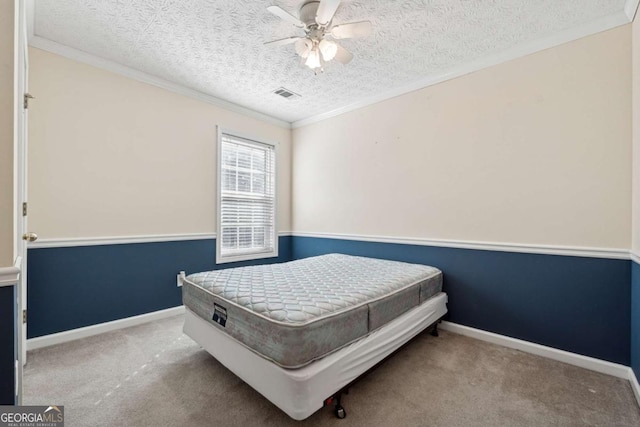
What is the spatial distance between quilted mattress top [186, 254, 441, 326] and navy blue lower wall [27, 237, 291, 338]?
104 centimetres

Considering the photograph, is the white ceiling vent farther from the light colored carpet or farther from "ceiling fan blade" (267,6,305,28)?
the light colored carpet

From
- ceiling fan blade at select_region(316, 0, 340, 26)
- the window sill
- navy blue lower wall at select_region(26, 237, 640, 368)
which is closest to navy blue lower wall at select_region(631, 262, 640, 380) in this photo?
navy blue lower wall at select_region(26, 237, 640, 368)

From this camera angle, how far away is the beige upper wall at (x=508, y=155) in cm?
201

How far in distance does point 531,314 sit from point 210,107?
161 inches

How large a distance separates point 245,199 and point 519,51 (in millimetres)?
3443

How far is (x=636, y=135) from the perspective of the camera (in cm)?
183

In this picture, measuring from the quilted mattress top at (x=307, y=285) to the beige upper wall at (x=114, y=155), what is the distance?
1.23 meters

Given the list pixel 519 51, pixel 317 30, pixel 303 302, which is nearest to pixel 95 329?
pixel 303 302

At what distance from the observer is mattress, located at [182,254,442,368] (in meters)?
1.43

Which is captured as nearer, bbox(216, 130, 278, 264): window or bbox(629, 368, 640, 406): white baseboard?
bbox(629, 368, 640, 406): white baseboard

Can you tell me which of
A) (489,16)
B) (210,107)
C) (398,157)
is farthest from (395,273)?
(210,107)

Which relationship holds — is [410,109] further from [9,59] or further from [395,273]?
[9,59]

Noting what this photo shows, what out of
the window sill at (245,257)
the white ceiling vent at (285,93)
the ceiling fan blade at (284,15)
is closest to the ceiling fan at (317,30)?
the ceiling fan blade at (284,15)

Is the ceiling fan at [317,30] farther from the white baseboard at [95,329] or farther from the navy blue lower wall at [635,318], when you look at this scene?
the white baseboard at [95,329]
